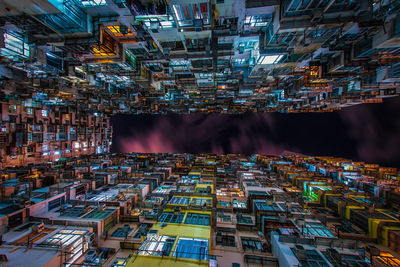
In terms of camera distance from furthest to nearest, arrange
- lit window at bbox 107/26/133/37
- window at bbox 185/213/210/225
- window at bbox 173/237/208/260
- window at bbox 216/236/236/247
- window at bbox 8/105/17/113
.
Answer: window at bbox 8/105/17/113 → window at bbox 216/236/236/247 → window at bbox 185/213/210/225 → lit window at bbox 107/26/133/37 → window at bbox 173/237/208/260

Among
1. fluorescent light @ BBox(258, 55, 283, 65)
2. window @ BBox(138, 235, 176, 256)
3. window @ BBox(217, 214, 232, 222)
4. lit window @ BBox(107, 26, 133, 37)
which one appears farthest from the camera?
window @ BBox(217, 214, 232, 222)

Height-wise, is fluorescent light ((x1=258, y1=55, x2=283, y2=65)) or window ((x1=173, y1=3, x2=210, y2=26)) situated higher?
window ((x1=173, y1=3, x2=210, y2=26))

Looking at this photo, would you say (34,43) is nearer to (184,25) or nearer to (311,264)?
(184,25)

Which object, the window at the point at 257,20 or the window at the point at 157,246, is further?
the window at the point at 257,20

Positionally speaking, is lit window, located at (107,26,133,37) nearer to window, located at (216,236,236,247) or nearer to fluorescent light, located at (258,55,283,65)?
fluorescent light, located at (258,55,283,65)

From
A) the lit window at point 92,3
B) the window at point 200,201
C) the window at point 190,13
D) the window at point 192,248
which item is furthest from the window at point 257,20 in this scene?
the window at point 200,201

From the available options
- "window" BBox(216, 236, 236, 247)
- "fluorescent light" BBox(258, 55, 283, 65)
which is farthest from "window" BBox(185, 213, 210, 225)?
"fluorescent light" BBox(258, 55, 283, 65)

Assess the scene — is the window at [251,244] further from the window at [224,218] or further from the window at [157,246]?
the window at [157,246]

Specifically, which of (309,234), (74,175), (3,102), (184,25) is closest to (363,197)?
(309,234)
